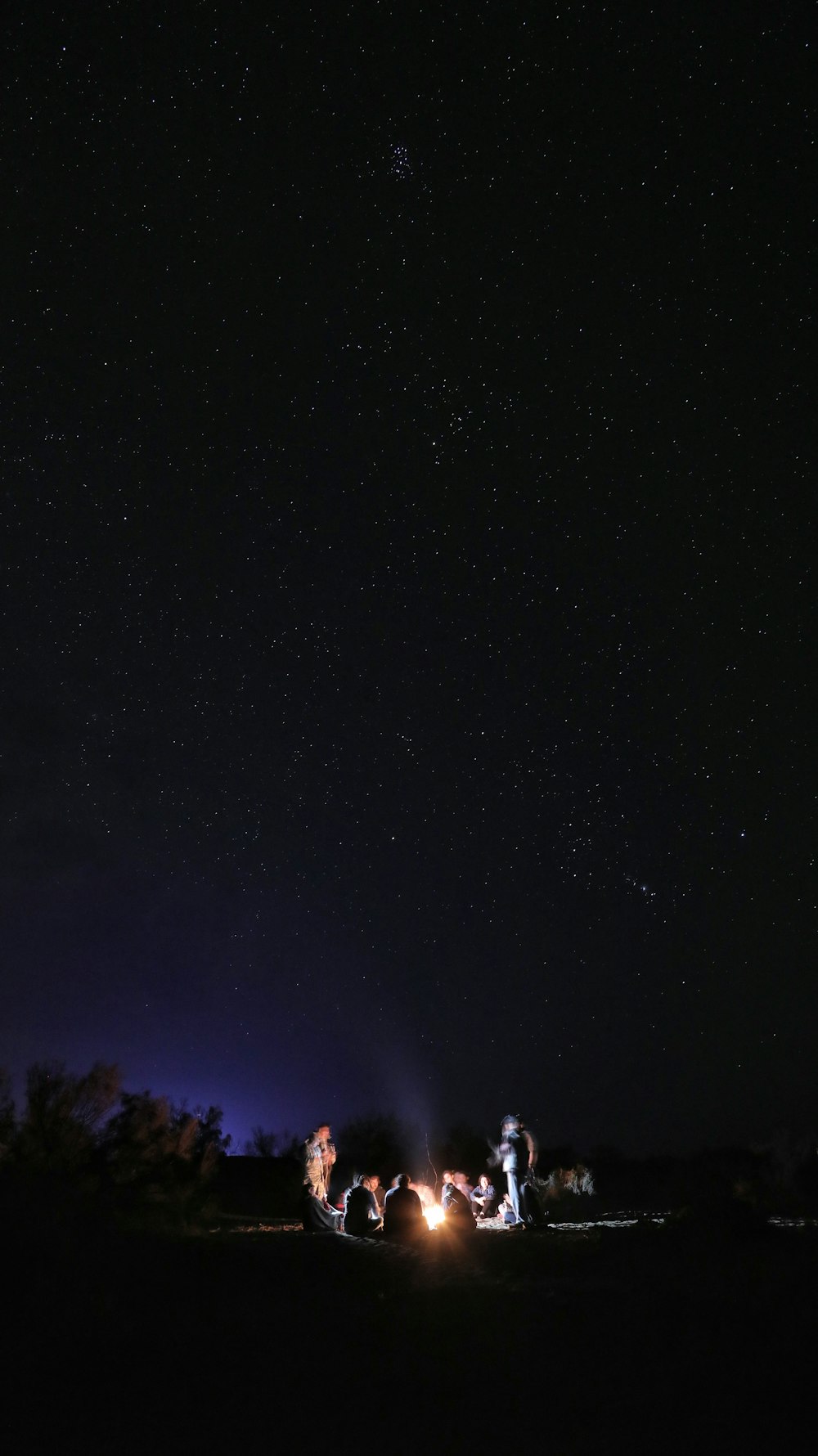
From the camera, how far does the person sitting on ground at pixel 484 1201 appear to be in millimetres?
17500

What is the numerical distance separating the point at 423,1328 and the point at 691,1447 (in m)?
2.69

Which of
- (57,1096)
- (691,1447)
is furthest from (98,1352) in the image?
(57,1096)

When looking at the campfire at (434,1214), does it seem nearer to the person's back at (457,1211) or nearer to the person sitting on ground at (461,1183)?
the person's back at (457,1211)

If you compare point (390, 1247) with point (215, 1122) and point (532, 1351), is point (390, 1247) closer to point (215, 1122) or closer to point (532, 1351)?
point (532, 1351)

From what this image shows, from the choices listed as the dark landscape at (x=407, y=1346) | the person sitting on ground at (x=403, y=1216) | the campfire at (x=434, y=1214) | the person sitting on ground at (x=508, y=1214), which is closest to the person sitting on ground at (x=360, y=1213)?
the person sitting on ground at (x=403, y=1216)

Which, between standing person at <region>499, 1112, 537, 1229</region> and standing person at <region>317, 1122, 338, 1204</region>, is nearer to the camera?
standing person at <region>499, 1112, 537, 1229</region>

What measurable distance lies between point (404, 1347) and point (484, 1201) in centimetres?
1131

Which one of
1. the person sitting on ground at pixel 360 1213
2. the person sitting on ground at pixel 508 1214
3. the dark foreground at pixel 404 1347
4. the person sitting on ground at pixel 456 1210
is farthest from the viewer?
the person sitting on ground at pixel 508 1214

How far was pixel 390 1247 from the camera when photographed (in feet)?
34.5

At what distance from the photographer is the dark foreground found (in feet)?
19.3

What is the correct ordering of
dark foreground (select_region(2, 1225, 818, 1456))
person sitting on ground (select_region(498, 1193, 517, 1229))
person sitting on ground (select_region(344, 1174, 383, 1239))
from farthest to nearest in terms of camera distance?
1. person sitting on ground (select_region(498, 1193, 517, 1229))
2. person sitting on ground (select_region(344, 1174, 383, 1239))
3. dark foreground (select_region(2, 1225, 818, 1456))

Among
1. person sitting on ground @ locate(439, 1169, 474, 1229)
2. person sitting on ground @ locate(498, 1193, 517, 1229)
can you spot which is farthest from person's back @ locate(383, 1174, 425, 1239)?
person sitting on ground @ locate(498, 1193, 517, 1229)

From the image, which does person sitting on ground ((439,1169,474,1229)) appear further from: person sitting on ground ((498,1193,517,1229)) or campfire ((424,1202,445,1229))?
person sitting on ground ((498,1193,517,1229))

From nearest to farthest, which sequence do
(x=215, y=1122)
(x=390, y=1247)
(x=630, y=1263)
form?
(x=630, y=1263), (x=390, y=1247), (x=215, y=1122)
